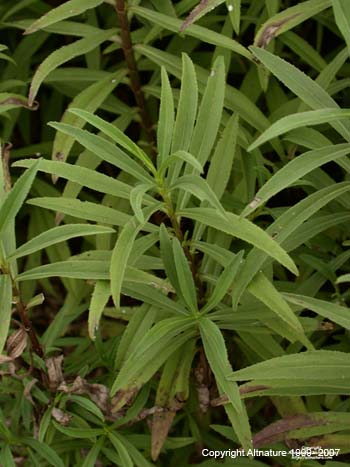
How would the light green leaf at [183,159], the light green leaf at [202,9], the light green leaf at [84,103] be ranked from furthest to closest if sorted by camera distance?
the light green leaf at [84,103] < the light green leaf at [202,9] < the light green leaf at [183,159]

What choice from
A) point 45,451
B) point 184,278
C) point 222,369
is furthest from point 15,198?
point 45,451

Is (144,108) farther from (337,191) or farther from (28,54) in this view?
(337,191)

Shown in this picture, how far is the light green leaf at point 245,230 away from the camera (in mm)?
1314

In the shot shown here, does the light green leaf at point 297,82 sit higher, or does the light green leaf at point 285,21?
the light green leaf at point 285,21

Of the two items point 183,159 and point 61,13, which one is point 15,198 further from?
point 61,13

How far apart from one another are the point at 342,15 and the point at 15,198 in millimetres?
723

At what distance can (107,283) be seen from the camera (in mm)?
1493

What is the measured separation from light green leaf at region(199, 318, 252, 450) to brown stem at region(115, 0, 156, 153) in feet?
2.47

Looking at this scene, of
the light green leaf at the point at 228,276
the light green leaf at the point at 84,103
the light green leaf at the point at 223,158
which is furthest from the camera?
the light green leaf at the point at 84,103

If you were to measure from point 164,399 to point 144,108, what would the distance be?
807 mm

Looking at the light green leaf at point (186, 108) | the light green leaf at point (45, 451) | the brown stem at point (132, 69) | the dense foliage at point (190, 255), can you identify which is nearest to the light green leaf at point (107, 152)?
the dense foliage at point (190, 255)

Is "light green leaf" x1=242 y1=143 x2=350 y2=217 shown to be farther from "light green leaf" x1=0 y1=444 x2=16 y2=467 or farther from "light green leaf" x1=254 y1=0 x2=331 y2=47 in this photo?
"light green leaf" x1=0 y1=444 x2=16 y2=467

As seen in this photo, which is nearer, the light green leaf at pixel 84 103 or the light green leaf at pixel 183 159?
the light green leaf at pixel 183 159

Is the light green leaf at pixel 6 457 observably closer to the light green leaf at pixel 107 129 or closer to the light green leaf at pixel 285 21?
the light green leaf at pixel 107 129
